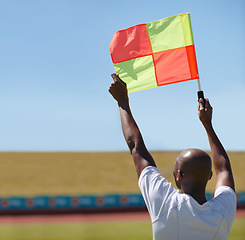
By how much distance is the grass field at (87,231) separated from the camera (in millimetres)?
14852

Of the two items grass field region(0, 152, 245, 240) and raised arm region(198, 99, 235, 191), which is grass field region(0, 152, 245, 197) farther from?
raised arm region(198, 99, 235, 191)

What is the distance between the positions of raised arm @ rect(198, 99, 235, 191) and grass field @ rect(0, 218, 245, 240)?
470 inches

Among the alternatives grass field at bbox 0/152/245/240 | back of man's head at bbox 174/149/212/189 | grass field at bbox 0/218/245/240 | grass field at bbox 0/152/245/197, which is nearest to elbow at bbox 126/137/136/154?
back of man's head at bbox 174/149/212/189

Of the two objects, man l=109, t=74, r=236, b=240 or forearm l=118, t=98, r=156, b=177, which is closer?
man l=109, t=74, r=236, b=240

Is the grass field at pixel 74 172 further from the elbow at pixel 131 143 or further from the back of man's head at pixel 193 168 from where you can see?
the back of man's head at pixel 193 168

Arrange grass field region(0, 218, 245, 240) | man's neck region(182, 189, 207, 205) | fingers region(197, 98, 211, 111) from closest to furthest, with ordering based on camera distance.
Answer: man's neck region(182, 189, 207, 205)
fingers region(197, 98, 211, 111)
grass field region(0, 218, 245, 240)

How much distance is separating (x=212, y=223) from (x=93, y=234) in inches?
559

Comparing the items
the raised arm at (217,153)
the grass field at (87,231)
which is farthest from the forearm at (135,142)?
the grass field at (87,231)

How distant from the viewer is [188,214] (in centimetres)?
224

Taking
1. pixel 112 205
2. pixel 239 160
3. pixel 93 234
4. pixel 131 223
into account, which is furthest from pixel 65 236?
pixel 239 160

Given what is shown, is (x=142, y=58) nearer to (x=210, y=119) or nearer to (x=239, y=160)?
(x=210, y=119)

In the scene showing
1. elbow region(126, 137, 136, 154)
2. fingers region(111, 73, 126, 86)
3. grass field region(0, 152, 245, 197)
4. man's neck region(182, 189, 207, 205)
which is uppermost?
fingers region(111, 73, 126, 86)

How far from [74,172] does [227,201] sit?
1944 inches

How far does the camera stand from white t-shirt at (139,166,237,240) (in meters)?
2.24
